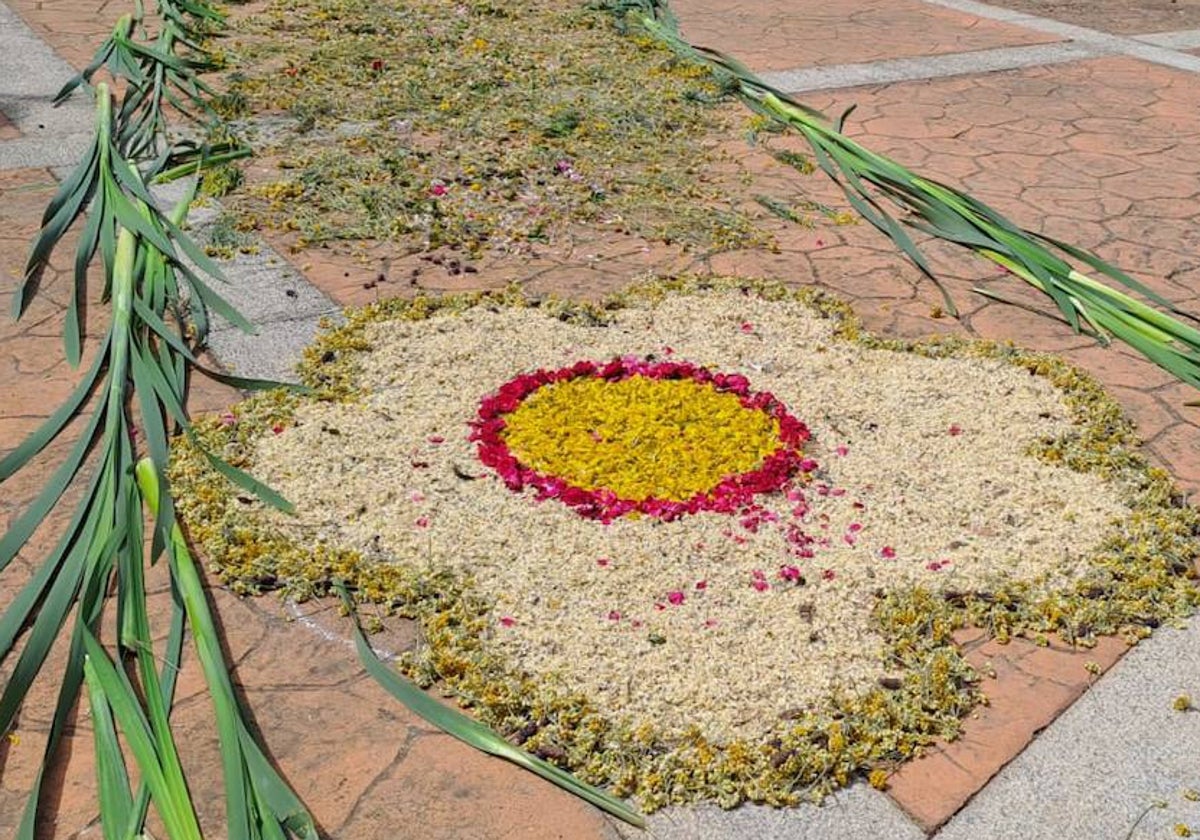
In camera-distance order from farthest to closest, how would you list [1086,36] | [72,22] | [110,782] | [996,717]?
[1086,36]
[72,22]
[996,717]
[110,782]

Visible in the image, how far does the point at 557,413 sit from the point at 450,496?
0.53 m

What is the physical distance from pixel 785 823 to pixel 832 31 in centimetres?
744

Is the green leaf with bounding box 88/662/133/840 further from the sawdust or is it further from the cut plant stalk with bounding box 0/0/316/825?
the sawdust

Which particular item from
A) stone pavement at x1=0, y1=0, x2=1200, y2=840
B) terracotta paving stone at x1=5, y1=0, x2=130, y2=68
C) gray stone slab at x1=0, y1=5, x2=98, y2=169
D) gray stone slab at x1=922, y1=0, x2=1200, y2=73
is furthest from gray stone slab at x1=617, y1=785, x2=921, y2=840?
gray stone slab at x1=922, y1=0, x2=1200, y2=73

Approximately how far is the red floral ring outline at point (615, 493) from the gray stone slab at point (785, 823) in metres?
1.05

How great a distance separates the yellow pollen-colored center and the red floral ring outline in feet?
0.09

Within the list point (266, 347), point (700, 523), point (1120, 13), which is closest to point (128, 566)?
point (700, 523)

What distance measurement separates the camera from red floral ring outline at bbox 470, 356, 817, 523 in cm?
343

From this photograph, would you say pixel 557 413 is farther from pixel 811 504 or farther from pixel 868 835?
pixel 868 835

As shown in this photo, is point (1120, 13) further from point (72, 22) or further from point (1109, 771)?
point (1109, 771)

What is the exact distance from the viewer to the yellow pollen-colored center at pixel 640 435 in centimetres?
356

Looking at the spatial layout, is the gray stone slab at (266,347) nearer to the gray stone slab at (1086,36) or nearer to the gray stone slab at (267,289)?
the gray stone slab at (267,289)

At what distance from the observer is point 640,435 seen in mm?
3732

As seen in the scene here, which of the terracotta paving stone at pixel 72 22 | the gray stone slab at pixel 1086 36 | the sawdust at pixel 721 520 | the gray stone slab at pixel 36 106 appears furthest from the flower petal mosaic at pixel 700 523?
the gray stone slab at pixel 1086 36
